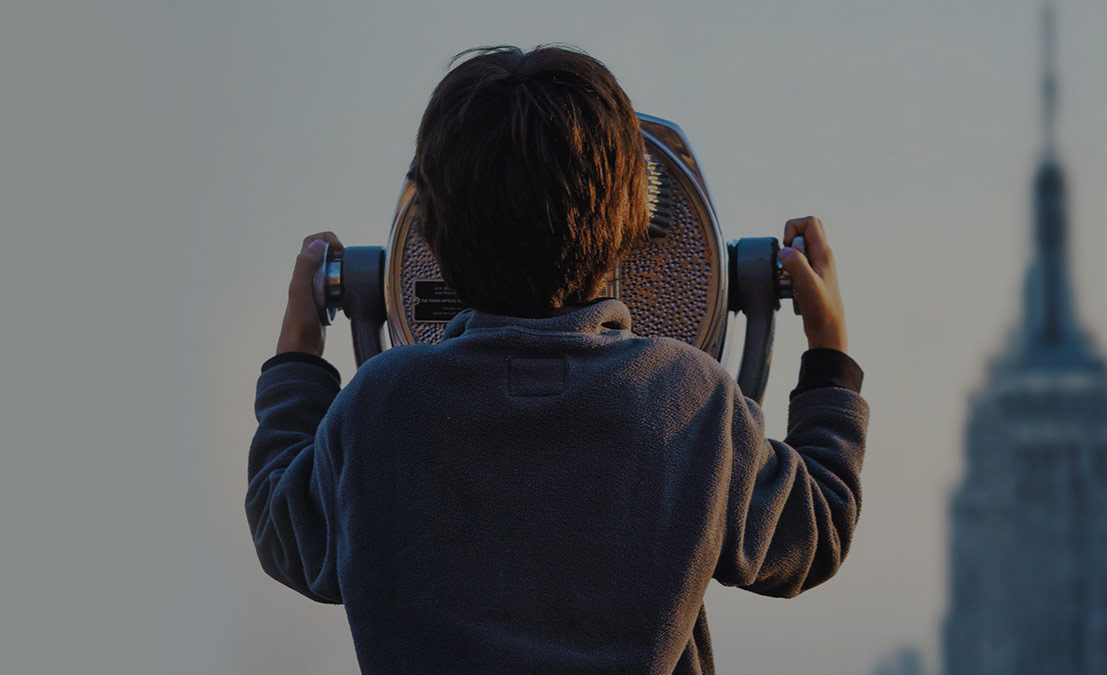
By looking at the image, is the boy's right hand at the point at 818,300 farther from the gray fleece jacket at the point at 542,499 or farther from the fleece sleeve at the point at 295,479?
the fleece sleeve at the point at 295,479

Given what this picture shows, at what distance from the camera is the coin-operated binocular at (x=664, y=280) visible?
42.1 inches

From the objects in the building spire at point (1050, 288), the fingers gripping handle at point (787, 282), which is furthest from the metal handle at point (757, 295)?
the building spire at point (1050, 288)

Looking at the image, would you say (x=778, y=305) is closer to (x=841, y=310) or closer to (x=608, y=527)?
(x=841, y=310)

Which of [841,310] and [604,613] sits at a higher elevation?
[841,310]

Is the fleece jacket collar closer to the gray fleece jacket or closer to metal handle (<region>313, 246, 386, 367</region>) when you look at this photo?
the gray fleece jacket

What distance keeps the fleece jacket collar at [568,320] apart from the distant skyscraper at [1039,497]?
38222 mm

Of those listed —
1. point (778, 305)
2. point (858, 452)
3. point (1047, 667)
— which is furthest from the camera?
point (1047, 667)

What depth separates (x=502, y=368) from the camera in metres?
0.88

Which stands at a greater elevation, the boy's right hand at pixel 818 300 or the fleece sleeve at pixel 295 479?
the boy's right hand at pixel 818 300

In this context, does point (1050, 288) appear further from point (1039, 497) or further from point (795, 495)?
point (795, 495)

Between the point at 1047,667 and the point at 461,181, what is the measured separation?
4041cm

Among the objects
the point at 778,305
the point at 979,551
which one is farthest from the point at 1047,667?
the point at 778,305

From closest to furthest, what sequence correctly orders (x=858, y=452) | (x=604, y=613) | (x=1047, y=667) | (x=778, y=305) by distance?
1. (x=604, y=613)
2. (x=858, y=452)
3. (x=778, y=305)
4. (x=1047, y=667)

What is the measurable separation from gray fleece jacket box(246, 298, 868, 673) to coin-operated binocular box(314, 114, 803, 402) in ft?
0.54
